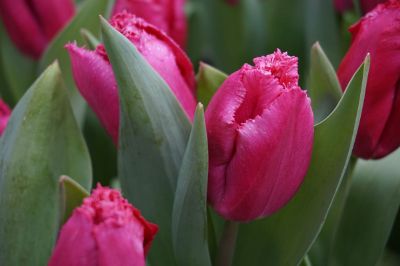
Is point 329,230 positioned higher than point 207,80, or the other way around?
point 207,80

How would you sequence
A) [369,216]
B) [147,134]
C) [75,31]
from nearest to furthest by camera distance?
1. [147,134]
2. [369,216]
3. [75,31]

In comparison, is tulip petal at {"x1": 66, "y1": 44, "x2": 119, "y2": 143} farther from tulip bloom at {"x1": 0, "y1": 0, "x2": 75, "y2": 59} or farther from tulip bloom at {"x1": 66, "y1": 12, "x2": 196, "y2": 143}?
tulip bloom at {"x1": 0, "y1": 0, "x2": 75, "y2": 59}

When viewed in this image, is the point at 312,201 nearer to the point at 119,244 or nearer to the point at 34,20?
the point at 119,244

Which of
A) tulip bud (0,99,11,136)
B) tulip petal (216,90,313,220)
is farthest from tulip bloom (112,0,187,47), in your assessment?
tulip petal (216,90,313,220)

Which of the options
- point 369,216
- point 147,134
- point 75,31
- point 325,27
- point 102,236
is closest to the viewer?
point 102,236

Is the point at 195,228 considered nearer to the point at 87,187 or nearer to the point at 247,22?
the point at 87,187

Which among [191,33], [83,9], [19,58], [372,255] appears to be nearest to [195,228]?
[372,255]

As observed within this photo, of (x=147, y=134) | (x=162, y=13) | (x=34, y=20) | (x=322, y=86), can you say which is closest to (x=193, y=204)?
(x=147, y=134)
